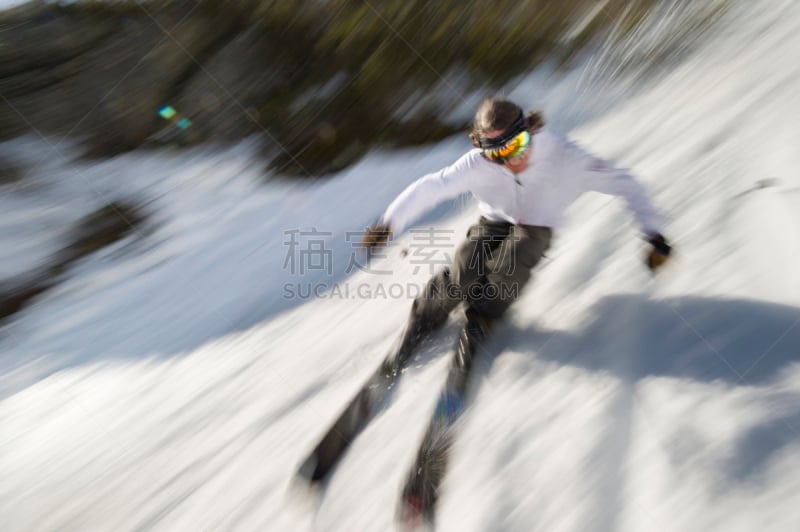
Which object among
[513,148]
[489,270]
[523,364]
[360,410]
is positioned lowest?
[523,364]

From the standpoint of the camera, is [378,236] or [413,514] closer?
[413,514]

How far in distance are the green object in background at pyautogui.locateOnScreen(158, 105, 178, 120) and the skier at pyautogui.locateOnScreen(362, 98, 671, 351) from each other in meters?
7.08

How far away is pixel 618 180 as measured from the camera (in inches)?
79.7

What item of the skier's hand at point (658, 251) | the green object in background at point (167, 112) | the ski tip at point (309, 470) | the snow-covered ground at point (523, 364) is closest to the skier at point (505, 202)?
the skier's hand at point (658, 251)

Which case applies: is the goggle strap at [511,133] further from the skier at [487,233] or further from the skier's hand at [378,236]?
the skier's hand at [378,236]

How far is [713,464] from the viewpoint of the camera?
143 cm

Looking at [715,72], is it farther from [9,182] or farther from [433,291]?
[9,182]

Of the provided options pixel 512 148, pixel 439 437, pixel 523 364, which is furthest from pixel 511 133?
pixel 439 437

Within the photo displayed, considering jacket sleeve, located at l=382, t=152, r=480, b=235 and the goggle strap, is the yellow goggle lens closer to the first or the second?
the goggle strap

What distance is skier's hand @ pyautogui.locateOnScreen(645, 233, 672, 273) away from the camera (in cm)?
200

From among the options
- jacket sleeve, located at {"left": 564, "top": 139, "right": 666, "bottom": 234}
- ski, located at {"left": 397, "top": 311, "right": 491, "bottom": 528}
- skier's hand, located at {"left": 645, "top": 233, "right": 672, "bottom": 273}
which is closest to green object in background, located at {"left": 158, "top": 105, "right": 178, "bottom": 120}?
ski, located at {"left": 397, "top": 311, "right": 491, "bottom": 528}

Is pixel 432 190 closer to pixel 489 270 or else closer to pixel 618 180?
pixel 489 270

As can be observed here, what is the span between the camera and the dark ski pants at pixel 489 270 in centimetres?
211

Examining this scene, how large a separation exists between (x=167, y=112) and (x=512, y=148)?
767 cm
